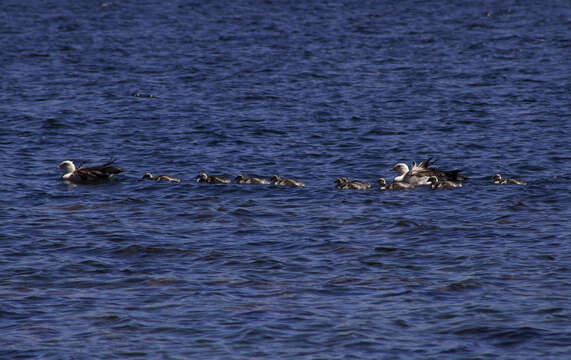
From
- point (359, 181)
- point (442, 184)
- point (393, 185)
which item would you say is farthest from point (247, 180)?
point (442, 184)

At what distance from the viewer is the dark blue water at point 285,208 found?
48.0 ft

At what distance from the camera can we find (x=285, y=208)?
874 inches

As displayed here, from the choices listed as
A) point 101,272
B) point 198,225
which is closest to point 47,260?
point 101,272

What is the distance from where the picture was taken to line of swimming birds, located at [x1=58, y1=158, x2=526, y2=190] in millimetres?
24000

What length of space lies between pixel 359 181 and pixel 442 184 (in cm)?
202

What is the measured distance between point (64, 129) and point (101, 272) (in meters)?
15.2

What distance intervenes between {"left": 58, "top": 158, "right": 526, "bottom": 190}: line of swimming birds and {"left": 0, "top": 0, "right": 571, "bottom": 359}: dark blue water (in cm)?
34

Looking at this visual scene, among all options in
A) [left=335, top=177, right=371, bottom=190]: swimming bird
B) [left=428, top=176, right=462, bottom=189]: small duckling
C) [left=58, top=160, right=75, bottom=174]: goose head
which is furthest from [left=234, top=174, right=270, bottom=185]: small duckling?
[left=58, top=160, right=75, bottom=174]: goose head

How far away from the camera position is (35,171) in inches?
1033

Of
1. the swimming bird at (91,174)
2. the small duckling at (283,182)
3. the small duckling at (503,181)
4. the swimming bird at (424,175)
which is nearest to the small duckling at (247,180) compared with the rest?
the small duckling at (283,182)

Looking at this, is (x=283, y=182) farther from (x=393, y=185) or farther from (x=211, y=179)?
(x=393, y=185)

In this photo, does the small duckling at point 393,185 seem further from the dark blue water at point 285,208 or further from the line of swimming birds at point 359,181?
the dark blue water at point 285,208

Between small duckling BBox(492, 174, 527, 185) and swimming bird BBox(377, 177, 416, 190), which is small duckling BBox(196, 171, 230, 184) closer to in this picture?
swimming bird BBox(377, 177, 416, 190)

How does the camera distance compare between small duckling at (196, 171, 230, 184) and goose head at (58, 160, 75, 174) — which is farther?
goose head at (58, 160, 75, 174)
